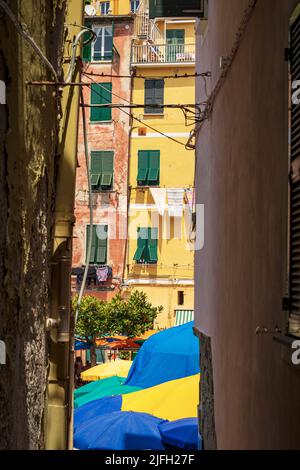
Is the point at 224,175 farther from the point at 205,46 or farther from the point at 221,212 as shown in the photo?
the point at 205,46

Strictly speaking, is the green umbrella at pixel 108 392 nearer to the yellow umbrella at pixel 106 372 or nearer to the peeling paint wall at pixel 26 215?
the yellow umbrella at pixel 106 372

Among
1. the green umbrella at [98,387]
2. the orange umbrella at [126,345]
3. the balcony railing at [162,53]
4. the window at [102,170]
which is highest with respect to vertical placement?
the balcony railing at [162,53]

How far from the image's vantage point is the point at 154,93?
108 ft

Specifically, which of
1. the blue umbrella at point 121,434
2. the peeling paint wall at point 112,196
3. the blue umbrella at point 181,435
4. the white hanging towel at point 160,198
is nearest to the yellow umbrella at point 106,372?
the blue umbrella at point 121,434

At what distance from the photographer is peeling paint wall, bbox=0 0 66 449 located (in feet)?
14.2

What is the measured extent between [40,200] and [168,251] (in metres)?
26.3

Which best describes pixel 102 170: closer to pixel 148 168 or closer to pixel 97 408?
pixel 148 168

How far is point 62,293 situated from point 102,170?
26.6 meters

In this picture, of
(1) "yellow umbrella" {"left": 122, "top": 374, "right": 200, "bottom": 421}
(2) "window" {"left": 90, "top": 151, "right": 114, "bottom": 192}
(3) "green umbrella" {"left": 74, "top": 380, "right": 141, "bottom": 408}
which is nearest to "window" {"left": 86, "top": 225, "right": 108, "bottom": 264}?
(2) "window" {"left": 90, "top": 151, "right": 114, "bottom": 192}

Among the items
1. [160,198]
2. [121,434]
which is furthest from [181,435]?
[160,198]

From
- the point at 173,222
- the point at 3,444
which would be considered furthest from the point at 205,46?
the point at 173,222

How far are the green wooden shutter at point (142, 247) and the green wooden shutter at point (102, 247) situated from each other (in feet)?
4.27

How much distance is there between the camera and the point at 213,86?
10.4 m

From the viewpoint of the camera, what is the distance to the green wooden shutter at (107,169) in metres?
32.4
